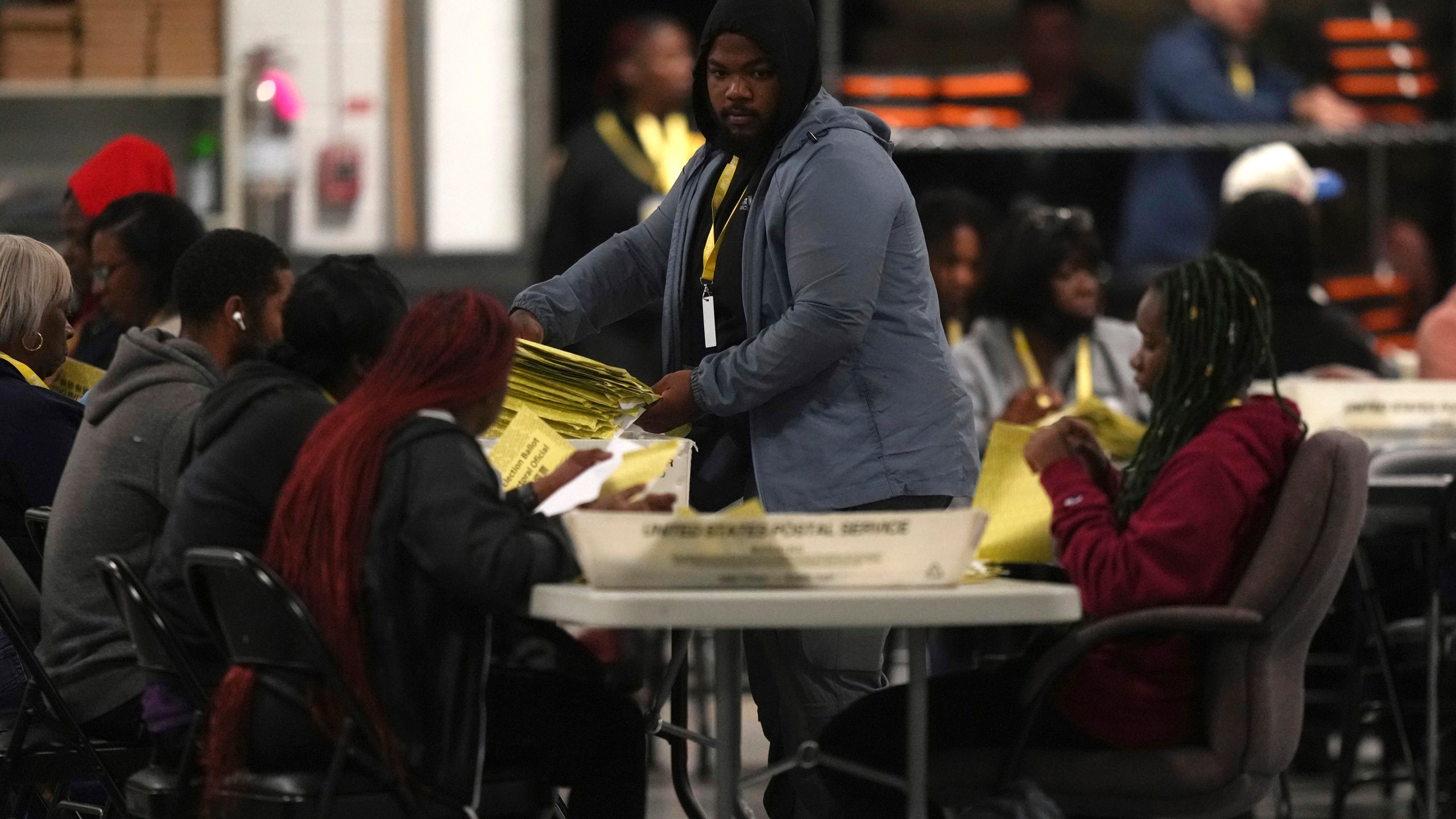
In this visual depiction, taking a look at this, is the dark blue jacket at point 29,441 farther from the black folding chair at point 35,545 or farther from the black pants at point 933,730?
the black pants at point 933,730

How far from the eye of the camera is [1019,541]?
112 inches

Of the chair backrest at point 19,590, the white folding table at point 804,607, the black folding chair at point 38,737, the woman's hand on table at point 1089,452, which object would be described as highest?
the woman's hand on table at point 1089,452

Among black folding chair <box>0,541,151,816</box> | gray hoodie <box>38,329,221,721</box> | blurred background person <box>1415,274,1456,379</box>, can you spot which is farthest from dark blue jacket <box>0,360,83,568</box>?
blurred background person <box>1415,274,1456,379</box>

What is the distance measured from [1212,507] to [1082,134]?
4.82 m

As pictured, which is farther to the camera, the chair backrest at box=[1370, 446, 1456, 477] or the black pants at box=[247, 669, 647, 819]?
the chair backrest at box=[1370, 446, 1456, 477]

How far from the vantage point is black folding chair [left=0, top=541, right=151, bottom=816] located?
112 inches

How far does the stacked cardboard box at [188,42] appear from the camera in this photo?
6828mm

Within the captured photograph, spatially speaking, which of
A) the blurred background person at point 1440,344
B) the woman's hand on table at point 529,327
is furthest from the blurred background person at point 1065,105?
the woman's hand on table at point 529,327

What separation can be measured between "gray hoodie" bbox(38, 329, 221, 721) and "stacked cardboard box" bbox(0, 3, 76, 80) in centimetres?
414

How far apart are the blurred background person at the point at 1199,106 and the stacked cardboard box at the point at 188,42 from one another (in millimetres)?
3280

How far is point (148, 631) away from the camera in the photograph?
2.58 metres

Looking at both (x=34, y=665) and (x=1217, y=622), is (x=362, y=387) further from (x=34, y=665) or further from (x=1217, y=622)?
(x=1217, y=622)

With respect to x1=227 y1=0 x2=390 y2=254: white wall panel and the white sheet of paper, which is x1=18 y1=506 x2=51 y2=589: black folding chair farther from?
x1=227 y1=0 x2=390 y2=254: white wall panel

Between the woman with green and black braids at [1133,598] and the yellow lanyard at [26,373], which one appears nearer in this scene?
the woman with green and black braids at [1133,598]
